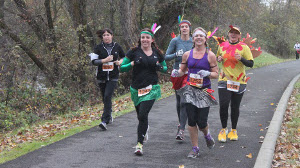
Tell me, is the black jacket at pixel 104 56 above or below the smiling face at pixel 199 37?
below

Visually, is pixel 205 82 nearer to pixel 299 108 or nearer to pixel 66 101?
pixel 299 108

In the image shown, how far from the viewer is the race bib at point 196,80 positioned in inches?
224

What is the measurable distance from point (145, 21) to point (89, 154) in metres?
15.4

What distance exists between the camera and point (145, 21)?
68.2 ft

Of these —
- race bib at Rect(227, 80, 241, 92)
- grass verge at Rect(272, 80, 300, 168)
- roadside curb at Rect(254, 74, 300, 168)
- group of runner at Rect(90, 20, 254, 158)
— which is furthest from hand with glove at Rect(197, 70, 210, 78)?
grass verge at Rect(272, 80, 300, 168)

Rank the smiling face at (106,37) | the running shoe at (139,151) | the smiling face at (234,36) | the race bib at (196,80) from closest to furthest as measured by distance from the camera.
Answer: the race bib at (196,80) < the running shoe at (139,151) < the smiling face at (234,36) < the smiling face at (106,37)

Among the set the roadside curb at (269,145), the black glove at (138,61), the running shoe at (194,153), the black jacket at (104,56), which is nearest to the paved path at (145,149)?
the running shoe at (194,153)

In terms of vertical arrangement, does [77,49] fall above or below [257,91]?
above

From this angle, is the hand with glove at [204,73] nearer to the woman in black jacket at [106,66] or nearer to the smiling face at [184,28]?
the smiling face at [184,28]

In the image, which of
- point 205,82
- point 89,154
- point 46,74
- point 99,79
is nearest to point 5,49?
point 46,74

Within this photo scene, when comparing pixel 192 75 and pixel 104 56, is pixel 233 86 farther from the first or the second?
pixel 104 56

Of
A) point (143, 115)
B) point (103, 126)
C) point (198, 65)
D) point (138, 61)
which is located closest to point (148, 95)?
point (143, 115)

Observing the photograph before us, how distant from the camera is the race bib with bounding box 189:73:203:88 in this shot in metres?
5.70

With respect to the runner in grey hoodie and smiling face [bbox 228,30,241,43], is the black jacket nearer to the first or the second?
the runner in grey hoodie
